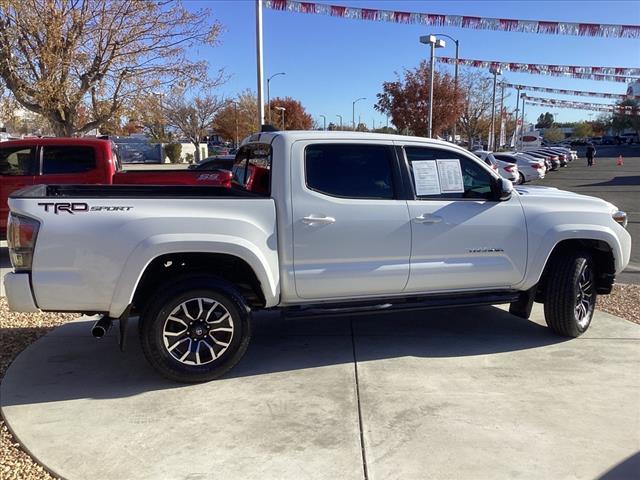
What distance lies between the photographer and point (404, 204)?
448 centimetres

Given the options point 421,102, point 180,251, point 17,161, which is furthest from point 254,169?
point 421,102

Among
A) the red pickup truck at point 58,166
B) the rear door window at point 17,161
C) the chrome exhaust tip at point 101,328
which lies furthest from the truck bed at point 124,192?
the rear door window at point 17,161

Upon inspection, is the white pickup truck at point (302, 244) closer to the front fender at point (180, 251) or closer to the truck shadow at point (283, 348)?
the front fender at point (180, 251)

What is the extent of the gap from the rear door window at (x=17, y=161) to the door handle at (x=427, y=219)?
7.05m

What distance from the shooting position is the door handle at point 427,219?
14.7 feet

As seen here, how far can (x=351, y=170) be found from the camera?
4492mm

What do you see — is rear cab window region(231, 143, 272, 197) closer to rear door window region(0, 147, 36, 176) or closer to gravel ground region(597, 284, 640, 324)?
gravel ground region(597, 284, 640, 324)

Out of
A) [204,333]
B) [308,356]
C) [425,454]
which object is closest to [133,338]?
[204,333]

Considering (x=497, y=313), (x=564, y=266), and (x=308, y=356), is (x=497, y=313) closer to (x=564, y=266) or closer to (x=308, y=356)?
(x=564, y=266)

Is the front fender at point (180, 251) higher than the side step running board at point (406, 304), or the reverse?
the front fender at point (180, 251)

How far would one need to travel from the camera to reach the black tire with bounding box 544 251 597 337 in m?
4.96

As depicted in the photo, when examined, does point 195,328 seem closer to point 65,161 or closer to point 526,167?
point 65,161

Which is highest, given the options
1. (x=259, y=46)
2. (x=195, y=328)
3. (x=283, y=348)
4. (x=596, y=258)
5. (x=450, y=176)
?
(x=259, y=46)

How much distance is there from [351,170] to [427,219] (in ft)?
2.47
